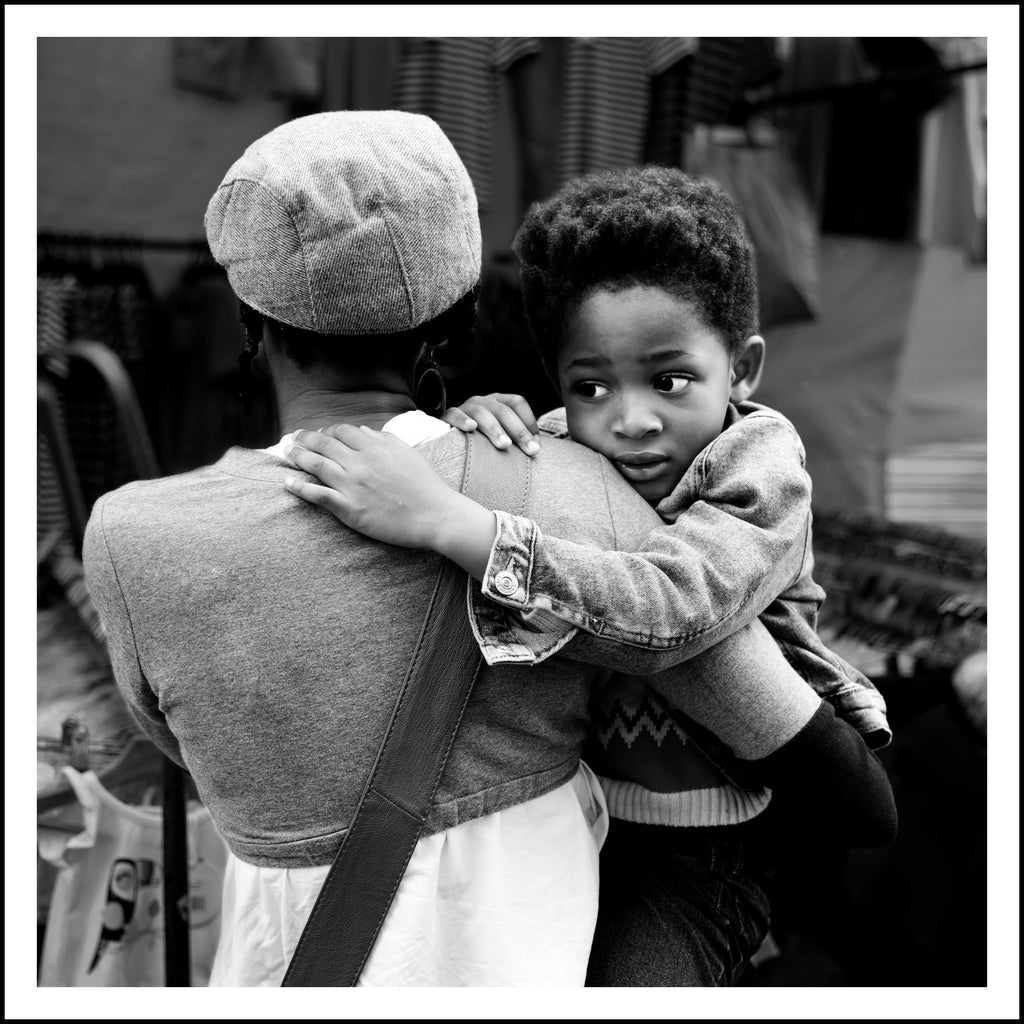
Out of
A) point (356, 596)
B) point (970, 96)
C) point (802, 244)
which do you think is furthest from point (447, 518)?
point (970, 96)

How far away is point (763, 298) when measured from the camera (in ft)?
11.5

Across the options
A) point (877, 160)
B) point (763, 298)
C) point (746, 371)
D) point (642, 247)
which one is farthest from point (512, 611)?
point (877, 160)

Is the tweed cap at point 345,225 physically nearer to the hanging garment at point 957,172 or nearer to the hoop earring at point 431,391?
the hoop earring at point 431,391

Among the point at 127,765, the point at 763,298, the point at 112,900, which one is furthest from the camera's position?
the point at 763,298

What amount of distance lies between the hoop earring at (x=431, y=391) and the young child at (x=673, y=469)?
52mm

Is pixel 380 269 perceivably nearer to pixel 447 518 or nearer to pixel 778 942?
pixel 447 518

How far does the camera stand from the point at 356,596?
118 centimetres

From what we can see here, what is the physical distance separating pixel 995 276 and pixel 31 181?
6.08 feet

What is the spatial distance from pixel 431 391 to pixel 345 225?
298 millimetres

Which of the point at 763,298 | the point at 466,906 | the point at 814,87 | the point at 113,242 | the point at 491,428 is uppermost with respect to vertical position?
the point at 814,87

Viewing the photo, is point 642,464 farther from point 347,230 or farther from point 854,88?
point 854,88

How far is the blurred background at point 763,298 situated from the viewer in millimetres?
2650

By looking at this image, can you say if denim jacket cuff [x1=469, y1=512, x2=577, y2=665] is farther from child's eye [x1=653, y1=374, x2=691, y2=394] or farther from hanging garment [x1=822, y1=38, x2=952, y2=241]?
hanging garment [x1=822, y1=38, x2=952, y2=241]

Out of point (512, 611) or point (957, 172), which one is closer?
point (512, 611)
